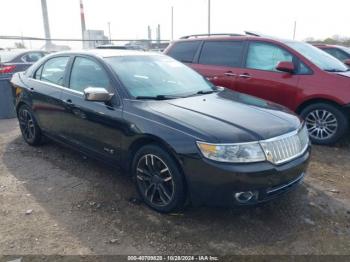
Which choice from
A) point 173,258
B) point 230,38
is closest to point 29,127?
point 173,258

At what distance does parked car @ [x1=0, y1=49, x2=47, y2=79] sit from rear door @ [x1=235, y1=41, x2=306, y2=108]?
5.69m

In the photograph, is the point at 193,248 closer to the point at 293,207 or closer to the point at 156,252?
the point at 156,252

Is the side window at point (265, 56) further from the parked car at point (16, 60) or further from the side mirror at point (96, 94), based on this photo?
the parked car at point (16, 60)

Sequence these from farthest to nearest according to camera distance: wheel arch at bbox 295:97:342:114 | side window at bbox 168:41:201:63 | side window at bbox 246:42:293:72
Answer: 1. side window at bbox 168:41:201:63
2. side window at bbox 246:42:293:72
3. wheel arch at bbox 295:97:342:114

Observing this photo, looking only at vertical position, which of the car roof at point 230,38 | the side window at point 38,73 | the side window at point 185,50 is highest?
the car roof at point 230,38

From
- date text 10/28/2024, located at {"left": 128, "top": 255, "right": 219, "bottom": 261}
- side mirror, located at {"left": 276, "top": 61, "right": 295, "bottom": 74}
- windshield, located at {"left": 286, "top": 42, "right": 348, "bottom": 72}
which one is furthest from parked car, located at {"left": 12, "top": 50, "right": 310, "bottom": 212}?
windshield, located at {"left": 286, "top": 42, "right": 348, "bottom": 72}

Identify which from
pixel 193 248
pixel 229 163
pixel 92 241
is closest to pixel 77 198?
pixel 92 241

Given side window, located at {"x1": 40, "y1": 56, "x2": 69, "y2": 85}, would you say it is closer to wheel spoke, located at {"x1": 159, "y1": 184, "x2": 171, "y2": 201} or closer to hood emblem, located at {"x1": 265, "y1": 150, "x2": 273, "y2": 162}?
wheel spoke, located at {"x1": 159, "y1": 184, "x2": 171, "y2": 201}

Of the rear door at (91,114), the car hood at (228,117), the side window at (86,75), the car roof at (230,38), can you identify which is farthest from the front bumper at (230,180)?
the car roof at (230,38)

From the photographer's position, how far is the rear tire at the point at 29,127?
210 inches

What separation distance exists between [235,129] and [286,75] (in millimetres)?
3160

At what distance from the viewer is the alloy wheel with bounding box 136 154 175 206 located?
3355mm

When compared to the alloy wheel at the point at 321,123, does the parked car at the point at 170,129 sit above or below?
above

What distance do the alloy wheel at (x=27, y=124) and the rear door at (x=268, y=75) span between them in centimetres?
356
